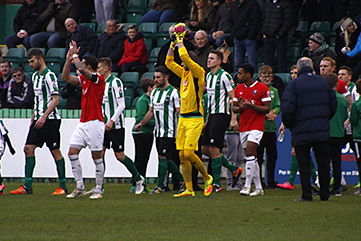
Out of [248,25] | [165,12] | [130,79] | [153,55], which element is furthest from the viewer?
[165,12]

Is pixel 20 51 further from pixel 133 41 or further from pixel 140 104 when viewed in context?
pixel 140 104

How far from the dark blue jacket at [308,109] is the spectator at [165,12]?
35.1 feet

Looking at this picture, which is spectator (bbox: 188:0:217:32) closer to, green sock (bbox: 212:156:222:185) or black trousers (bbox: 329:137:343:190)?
green sock (bbox: 212:156:222:185)

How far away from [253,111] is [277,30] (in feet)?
19.3

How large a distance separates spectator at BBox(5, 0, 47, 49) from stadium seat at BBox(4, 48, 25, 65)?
467 millimetres

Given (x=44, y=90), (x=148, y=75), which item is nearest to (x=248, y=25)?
(x=148, y=75)

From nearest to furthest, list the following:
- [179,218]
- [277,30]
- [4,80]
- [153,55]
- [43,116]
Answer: [179,218] → [43,116] → [277,30] → [4,80] → [153,55]

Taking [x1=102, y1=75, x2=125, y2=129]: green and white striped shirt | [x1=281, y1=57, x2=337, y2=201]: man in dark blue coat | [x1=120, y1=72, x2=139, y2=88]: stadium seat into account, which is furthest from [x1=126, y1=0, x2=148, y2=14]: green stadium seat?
[x1=281, y1=57, x2=337, y2=201]: man in dark blue coat

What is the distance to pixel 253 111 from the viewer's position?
1538 cm

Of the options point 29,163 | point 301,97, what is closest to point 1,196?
point 29,163

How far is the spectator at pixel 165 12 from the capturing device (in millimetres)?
24281

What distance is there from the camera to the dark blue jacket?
1383cm

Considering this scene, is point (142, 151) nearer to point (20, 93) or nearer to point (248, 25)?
point (20, 93)

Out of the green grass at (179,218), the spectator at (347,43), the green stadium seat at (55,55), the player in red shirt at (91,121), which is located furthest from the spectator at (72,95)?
the player in red shirt at (91,121)
